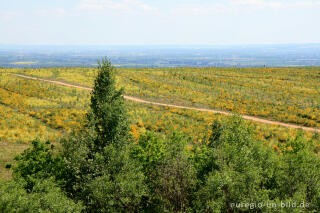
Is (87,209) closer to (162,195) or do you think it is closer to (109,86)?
(162,195)

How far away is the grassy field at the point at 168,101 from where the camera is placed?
3825 cm

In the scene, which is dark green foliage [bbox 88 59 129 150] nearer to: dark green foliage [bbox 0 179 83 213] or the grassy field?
dark green foliage [bbox 0 179 83 213]

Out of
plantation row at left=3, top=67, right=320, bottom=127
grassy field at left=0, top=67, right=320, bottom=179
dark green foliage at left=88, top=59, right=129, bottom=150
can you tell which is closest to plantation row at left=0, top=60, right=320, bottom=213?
dark green foliage at left=88, top=59, right=129, bottom=150

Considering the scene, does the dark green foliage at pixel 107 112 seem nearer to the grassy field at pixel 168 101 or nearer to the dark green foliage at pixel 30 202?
the dark green foliage at pixel 30 202

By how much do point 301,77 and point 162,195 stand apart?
88.4 metres

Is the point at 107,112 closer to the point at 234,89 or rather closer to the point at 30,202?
the point at 30,202

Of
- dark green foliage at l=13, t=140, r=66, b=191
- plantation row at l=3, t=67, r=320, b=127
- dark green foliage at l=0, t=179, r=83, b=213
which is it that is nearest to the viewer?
dark green foliage at l=0, t=179, r=83, b=213

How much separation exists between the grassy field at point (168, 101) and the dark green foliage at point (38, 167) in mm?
5627

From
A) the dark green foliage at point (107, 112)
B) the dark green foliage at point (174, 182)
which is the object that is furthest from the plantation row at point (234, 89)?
the dark green foliage at point (107, 112)

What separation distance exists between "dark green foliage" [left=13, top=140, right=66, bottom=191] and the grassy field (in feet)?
18.5

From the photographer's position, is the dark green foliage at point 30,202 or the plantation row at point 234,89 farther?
the plantation row at point 234,89

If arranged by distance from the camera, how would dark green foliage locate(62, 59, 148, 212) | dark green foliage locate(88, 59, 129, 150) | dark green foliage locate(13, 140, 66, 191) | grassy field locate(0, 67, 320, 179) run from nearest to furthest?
1. dark green foliage locate(62, 59, 148, 212)
2. dark green foliage locate(13, 140, 66, 191)
3. dark green foliage locate(88, 59, 129, 150)
4. grassy field locate(0, 67, 320, 179)

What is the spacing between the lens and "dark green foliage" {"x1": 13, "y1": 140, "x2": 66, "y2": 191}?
65.5 feet

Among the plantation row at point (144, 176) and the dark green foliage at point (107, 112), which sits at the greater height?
the dark green foliage at point (107, 112)
